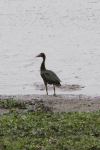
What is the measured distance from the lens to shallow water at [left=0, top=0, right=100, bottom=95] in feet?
63.7

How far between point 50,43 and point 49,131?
2692cm

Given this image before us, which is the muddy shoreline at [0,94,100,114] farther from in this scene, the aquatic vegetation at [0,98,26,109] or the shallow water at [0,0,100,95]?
the shallow water at [0,0,100,95]

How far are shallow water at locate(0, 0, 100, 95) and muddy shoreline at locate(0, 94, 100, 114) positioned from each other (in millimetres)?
1833

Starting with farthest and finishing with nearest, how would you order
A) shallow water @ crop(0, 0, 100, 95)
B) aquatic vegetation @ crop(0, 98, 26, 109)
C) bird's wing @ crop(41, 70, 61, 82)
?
shallow water @ crop(0, 0, 100, 95), bird's wing @ crop(41, 70, 61, 82), aquatic vegetation @ crop(0, 98, 26, 109)

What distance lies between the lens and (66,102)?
498 inches

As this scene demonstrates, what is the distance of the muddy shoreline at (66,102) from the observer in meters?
11.5

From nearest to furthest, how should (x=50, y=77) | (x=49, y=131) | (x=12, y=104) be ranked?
(x=49, y=131)
(x=12, y=104)
(x=50, y=77)

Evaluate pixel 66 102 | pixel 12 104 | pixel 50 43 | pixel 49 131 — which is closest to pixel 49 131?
pixel 49 131

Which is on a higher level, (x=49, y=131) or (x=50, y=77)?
(x=50, y=77)

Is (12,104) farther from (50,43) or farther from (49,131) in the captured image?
(50,43)

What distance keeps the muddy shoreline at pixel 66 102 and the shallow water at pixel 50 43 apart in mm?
1833

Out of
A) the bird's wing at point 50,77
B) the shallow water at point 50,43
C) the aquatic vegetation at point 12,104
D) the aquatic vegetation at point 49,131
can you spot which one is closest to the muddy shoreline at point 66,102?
the aquatic vegetation at point 12,104

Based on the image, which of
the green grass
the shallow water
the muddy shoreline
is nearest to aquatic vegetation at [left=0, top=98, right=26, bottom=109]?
the muddy shoreline

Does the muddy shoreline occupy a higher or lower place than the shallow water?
lower
